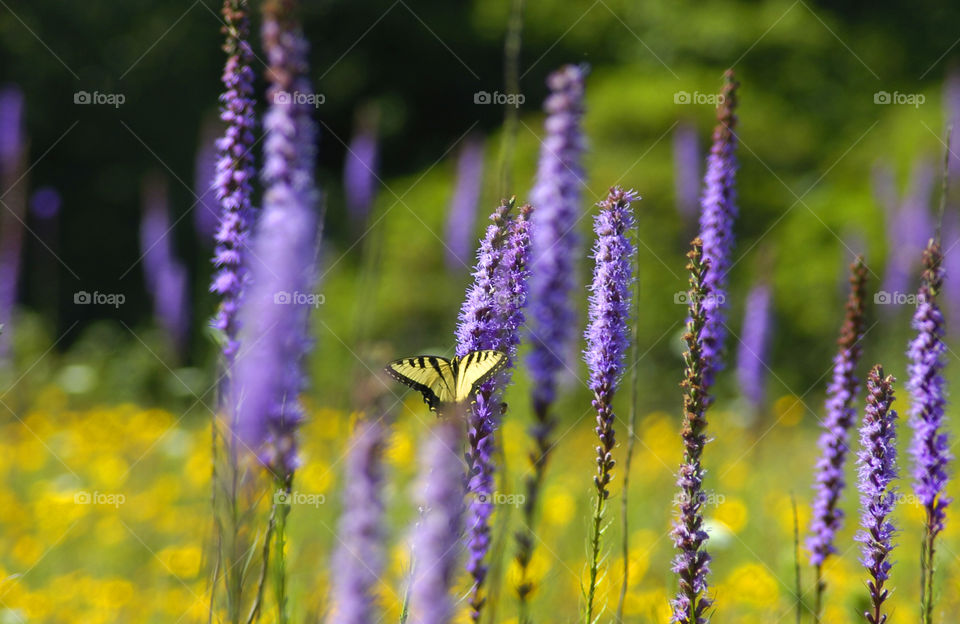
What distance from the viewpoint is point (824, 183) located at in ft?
43.6

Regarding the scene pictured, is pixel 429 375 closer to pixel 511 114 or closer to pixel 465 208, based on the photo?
pixel 511 114

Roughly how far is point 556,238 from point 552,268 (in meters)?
0.14

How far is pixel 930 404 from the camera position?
8.05 ft

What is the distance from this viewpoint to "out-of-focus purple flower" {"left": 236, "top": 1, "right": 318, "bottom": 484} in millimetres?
1507

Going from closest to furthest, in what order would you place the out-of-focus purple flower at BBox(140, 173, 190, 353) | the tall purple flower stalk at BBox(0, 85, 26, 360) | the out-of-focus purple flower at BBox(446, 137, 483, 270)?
the tall purple flower stalk at BBox(0, 85, 26, 360) < the out-of-focus purple flower at BBox(140, 173, 190, 353) < the out-of-focus purple flower at BBox(446, 137, 483, 270)

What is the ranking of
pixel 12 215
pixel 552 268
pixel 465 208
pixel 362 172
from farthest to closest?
pixel 465 208, pixel 362 172, pixel 12 215, pixel 552 268

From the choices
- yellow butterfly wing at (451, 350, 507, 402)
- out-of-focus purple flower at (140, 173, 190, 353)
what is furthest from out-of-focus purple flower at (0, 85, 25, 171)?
yellow butterfly wing at (451, 350, 507, 402)

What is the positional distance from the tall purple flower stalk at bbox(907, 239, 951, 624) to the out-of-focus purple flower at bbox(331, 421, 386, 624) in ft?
5.77

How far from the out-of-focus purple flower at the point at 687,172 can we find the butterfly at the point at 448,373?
744 centimetres

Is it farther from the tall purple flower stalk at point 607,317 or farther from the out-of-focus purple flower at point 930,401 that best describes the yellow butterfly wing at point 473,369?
the out-of-focus purple flower at point 930,401

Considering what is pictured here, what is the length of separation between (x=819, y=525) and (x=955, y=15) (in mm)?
16722

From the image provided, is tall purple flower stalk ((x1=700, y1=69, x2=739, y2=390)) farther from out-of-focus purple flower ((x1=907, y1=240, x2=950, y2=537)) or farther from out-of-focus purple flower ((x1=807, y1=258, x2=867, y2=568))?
out-of-focus purple flower ((x1=907, y1=240, x2=950, y2=537))

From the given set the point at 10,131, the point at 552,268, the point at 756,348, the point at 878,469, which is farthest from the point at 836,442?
the point at 10,131

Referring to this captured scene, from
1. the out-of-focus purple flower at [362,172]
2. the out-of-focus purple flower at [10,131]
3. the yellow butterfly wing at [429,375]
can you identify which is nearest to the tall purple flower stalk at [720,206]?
the yellow butterfly wing at [429,375]
